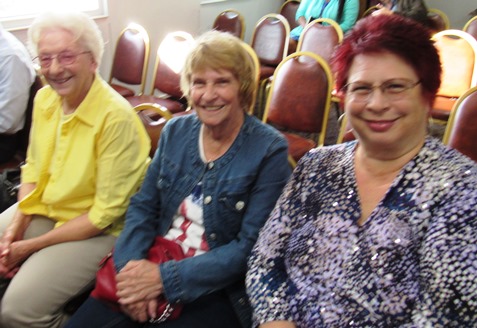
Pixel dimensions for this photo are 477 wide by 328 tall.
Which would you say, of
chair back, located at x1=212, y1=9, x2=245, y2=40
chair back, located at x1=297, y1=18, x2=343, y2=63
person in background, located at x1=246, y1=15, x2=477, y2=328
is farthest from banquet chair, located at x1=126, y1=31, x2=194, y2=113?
person in background, located at x1=246, y1=15, x2=477, y2=328

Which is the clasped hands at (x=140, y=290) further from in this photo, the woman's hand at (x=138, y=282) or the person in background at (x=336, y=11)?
the person in background at (x=336, y=11)

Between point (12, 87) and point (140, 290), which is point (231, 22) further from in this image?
point (140, 290)

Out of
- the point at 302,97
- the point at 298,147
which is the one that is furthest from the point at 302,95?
the point at 298,147

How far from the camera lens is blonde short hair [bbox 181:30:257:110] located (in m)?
1.18

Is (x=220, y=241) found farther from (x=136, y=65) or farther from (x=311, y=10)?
(x=311, y=10)

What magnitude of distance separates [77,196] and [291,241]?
77 centimetres

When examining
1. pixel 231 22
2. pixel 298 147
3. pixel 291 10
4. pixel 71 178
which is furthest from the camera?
pixel 291 10

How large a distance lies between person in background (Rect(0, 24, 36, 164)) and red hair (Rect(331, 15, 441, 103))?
1571 millimetres

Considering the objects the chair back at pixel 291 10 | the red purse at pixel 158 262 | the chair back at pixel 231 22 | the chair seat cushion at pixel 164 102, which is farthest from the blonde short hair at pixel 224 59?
the chair back at pixel 291 10

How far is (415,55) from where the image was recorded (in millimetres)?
893

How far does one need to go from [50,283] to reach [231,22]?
371cm

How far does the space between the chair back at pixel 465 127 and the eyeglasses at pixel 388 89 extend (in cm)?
72

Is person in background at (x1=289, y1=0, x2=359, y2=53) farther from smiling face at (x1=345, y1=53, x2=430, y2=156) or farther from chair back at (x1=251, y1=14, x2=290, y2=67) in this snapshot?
smiling face at (x1=345, y1=53, x2=430, y2=156)

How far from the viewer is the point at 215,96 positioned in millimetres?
1184
